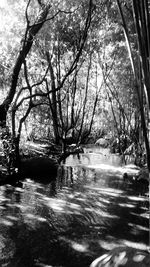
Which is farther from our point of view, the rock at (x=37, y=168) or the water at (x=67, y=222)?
the rock at (x=37, y=168)

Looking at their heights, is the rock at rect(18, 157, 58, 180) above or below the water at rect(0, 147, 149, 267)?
above

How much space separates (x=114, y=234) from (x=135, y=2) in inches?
100

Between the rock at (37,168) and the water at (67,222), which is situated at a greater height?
the rock at (37,168)

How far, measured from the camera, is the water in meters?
2.51

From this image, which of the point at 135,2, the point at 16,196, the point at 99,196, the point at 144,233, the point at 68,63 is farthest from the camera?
the point at 68,63

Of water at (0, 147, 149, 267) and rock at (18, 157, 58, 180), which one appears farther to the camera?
rock at (18, 157, 58, 180)

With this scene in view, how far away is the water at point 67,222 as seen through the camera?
8.23 ft

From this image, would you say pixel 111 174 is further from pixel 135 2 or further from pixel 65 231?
pixel 135 2

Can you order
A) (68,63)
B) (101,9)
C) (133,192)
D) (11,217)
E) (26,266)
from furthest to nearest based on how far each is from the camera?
(68,63) → (101,9) → (133,192) → (11,217) → (26,266)

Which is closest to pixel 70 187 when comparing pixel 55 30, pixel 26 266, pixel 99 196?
pixel 99 196

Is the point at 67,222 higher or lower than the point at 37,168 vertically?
lower

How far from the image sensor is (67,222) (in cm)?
330

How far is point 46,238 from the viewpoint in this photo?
9.32 feet

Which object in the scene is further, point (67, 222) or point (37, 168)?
point (37, 168)
